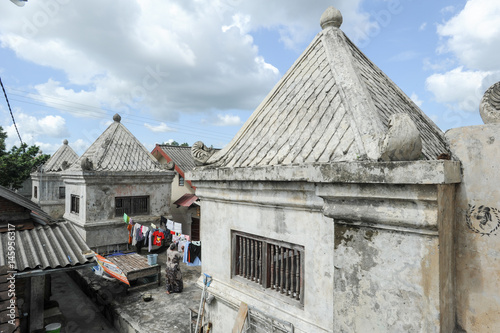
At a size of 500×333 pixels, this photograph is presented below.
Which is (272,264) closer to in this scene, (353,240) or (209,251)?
(209,251)

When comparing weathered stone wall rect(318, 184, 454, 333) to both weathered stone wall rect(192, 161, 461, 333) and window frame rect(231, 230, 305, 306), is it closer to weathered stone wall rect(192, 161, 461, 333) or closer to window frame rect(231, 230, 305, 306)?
weathered stone wall rect(192, 161, 461, 333)

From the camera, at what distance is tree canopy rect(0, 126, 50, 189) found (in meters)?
24.4

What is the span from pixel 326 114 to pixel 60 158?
2724 cm

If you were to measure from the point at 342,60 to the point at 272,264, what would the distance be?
411 centimetres

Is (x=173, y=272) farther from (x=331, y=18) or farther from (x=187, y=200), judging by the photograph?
(x=331, y=18)

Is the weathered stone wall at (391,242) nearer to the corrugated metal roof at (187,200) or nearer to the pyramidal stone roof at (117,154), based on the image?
the pyramidal stone roof at (117,154)

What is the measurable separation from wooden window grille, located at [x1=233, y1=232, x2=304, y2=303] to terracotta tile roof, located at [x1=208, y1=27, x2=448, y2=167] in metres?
1.52

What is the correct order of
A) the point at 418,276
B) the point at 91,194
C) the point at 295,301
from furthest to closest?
the point at 91,194, the point at 295,301, the point at 418,276

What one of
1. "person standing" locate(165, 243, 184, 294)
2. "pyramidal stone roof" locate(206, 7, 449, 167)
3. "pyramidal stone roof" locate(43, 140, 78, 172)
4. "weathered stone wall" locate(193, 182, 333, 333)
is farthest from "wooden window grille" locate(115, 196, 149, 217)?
"pyramidal stone roof" locate(43, 140, 78, 172)

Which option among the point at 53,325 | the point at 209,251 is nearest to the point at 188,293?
the point at 53,325

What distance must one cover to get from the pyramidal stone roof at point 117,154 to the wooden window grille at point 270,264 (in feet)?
39.3

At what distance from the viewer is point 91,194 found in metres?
15.0

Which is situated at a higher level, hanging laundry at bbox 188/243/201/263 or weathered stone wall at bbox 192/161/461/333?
weathered stone wall at bbox 192/161/461/333

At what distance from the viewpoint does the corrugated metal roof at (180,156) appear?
21.6 meters
